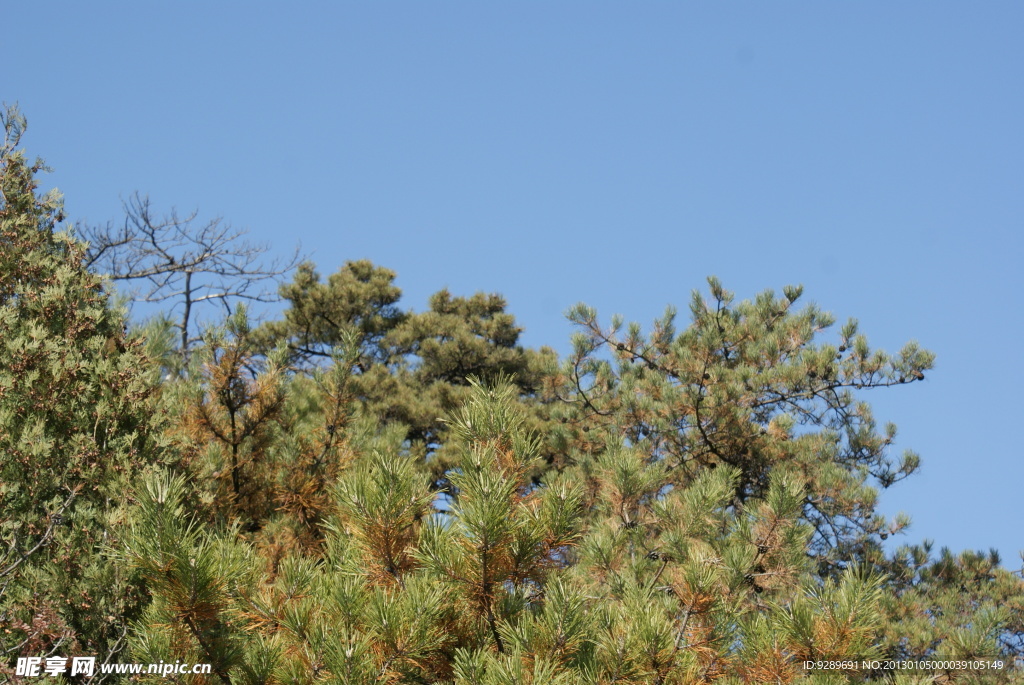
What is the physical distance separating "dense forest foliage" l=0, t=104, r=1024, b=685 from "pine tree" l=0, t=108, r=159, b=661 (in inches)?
0.5

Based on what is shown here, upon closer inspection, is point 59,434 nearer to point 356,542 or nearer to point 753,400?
point 356,542

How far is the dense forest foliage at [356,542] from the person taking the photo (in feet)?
7.93

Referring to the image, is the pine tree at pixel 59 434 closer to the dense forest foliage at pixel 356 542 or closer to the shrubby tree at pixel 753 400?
the dense forest foliage at pixel 356 542

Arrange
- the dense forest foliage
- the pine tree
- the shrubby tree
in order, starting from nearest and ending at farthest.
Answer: the dense forest foliage → the pine tree → the shrubby tree

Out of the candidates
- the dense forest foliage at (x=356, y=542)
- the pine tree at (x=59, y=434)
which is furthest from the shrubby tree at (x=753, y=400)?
the pine tree at (x=59, y=434)

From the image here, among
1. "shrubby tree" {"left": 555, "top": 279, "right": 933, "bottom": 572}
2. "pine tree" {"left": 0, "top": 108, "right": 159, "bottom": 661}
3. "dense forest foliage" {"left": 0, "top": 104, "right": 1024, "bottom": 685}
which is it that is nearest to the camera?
"dense forest foliage" {"left": 0, "top": 104, "right": 1024, "bottom": 685}

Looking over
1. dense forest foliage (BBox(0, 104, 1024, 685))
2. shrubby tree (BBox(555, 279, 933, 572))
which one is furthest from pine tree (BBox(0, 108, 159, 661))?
shrubby tree (BBox(555, 279, 933, 572))

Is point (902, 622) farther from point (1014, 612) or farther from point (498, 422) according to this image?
point (498, 422)

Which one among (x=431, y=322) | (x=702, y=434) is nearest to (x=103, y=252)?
(x=431, y=322)

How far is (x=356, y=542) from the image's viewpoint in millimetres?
2762

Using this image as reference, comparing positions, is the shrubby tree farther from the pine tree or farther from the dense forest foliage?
the pine tree

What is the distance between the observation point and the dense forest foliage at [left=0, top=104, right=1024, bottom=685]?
242 cm

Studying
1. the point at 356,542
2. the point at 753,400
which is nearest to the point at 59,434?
the point at 356,542

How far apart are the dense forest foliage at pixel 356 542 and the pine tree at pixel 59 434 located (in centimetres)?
1
